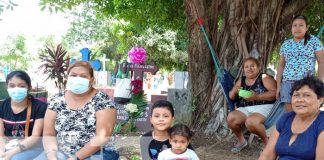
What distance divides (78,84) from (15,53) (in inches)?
1076

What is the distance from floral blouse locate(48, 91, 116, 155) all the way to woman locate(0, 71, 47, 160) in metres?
0.34

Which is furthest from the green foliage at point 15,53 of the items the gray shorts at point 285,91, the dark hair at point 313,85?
the dark hair at point 313,85

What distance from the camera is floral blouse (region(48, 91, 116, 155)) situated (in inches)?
126

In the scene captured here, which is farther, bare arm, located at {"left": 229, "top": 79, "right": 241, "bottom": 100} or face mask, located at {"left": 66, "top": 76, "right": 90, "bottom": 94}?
bare arm, located at {"left": 229, "top": 79, "right": 241, "bottom": 100}

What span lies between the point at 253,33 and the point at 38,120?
151 inches

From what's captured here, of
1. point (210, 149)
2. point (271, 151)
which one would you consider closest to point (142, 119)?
point (210, 149)

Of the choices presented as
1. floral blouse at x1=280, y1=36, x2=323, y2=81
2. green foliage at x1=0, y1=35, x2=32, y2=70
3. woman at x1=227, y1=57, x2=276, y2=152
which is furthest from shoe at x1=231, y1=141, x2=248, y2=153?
green foliage at x1=0, y1=35, x2=32, y2=70

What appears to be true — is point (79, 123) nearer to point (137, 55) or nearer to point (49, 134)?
point (49, 134)

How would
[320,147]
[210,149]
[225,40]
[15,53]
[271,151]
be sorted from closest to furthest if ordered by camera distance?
[320,147], [271,151], [210,149], [225,40], [15,53]

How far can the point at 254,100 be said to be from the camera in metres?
4.77

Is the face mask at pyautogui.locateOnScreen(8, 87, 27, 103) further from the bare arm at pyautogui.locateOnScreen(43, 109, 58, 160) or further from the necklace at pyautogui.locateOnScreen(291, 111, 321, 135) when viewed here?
the necklace at pyautogui.locateOnScreen(291, 111, 321, 135)

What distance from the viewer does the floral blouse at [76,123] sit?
320 centimetres

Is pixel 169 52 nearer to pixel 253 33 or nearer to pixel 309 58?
pixel 253 33

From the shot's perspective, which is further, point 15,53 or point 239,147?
point 15,53
